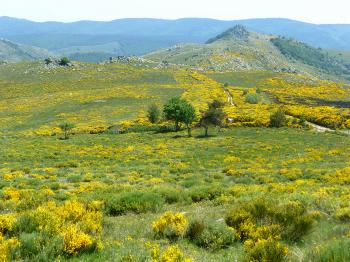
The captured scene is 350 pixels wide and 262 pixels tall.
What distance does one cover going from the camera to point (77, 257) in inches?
323

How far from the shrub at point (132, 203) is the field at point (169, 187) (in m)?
0.04

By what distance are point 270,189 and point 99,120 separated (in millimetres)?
63672

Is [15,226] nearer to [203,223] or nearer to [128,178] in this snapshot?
[203,223]

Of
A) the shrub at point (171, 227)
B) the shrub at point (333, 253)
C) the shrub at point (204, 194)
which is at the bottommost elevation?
the shrub at point (204, 194)

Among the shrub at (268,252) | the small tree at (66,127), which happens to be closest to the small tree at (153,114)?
the small tree at (66,127)

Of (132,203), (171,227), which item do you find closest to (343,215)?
(171,227)

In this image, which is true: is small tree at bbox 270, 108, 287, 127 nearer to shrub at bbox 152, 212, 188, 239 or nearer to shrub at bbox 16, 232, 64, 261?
shrub at bbox 152, 212, 188, 239

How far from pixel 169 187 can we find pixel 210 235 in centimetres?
848

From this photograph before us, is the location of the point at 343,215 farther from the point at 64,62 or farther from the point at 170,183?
the point at 64,62

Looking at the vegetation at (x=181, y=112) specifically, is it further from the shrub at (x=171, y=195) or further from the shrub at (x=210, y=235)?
the shrub at (x=210, y=235)

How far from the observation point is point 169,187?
17922mm

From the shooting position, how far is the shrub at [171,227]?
32.4ft

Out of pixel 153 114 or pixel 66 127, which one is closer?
pixel 66 127

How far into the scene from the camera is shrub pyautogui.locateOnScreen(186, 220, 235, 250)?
30.5 feet
